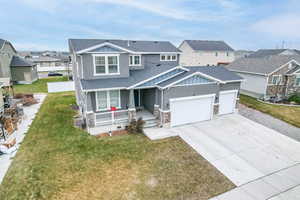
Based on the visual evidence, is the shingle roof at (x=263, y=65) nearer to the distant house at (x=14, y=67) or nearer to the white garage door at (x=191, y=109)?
the white garage door at (x=191, y=109)

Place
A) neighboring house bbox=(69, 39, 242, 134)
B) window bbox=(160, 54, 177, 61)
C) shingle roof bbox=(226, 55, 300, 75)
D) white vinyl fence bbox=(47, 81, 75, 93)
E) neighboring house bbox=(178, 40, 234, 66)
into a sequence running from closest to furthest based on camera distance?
neighboring house bbox=(69, 39, 242, 134), window bbox=(160, 54, 177, 61), shingle roof bbox=(226, 55, 300, 75), white vinyl fence bbox=(47, 81, 75, 93), neighboring house bbox=(178, 40, 234, 66)

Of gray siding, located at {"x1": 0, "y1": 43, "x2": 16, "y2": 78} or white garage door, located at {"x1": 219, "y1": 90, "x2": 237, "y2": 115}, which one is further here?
gray siding, located at {"x1": 0, "y1": 43, "x2": 16, "y2": 78}

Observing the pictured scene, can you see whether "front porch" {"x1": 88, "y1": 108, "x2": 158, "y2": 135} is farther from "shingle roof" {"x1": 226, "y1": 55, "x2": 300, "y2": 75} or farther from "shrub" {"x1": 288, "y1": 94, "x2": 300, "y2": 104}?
"shrub" {"x1": 288, "y1": 94, "x2": 300, "y2": 104}

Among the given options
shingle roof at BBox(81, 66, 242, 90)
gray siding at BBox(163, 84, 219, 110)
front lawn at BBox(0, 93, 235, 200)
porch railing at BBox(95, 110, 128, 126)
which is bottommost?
front lawn at BBox(0, 93, 235, 200)

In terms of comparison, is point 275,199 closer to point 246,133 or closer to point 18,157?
point 246,133

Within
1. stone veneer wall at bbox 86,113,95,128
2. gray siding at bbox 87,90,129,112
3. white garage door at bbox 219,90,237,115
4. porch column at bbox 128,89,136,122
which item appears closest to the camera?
gray siding at bbox 87,90,129,112

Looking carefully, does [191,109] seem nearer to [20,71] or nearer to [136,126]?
[136,126]

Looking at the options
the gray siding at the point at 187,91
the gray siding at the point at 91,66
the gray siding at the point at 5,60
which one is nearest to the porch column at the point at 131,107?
the gray siding at the point at 91,66

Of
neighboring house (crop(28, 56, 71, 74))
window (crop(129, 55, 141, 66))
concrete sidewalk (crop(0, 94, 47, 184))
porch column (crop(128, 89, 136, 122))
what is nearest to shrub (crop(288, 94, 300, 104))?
window (crop(129, 55, 141, 66))
